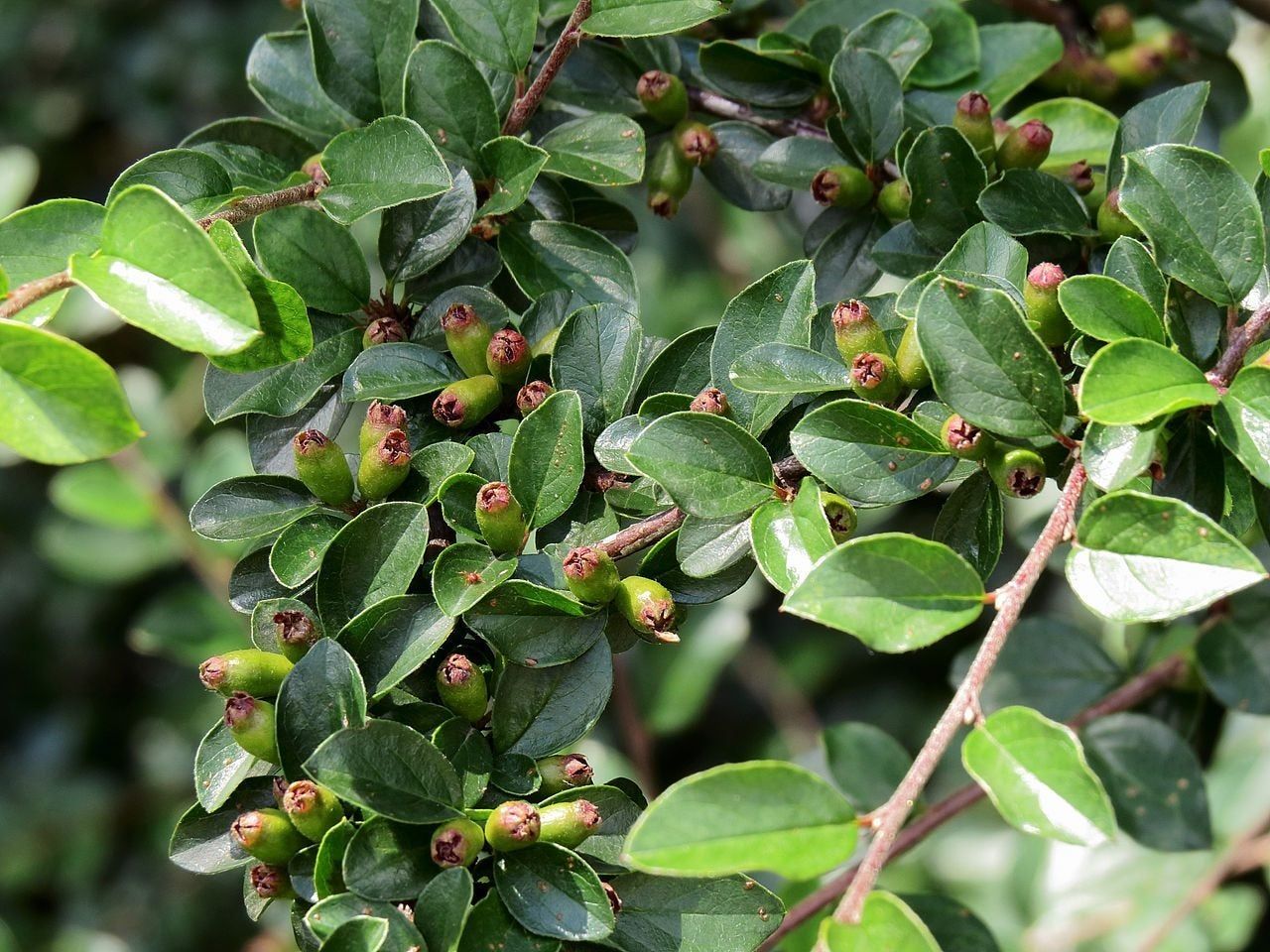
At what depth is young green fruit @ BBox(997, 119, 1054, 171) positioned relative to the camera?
944 mm

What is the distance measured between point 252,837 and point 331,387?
34 centimetres

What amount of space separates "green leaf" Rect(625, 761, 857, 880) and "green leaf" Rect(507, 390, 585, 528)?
0.26 meters

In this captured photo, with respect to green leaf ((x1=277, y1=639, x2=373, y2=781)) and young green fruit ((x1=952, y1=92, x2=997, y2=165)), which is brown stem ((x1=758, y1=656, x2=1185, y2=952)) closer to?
green leaf ((x1=277, y1=639, x2=373, y2=781))

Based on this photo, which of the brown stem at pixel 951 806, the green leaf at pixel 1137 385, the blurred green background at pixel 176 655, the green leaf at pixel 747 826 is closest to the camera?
the green leaf at pixel 747 826

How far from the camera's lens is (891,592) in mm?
685

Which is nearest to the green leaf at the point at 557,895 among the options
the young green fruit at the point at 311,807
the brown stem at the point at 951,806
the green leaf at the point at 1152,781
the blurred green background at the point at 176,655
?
the young green fruit at the point at 311,807

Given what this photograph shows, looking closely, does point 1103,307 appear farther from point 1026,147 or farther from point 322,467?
point 322,467

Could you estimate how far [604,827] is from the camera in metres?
0.80

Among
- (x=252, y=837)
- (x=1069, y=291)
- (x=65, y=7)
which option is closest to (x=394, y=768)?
Result: (x=252, y=837)

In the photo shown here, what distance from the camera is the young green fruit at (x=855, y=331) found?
808 millimetres

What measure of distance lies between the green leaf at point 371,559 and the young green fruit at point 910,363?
328mm

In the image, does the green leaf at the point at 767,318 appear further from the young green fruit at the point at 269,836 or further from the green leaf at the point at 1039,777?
the young green fruit at the point at 269,836

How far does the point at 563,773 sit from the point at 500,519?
0.17 meters

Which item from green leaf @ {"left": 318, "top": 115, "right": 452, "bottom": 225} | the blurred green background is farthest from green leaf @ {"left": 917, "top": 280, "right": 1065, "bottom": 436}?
the blurred green background
